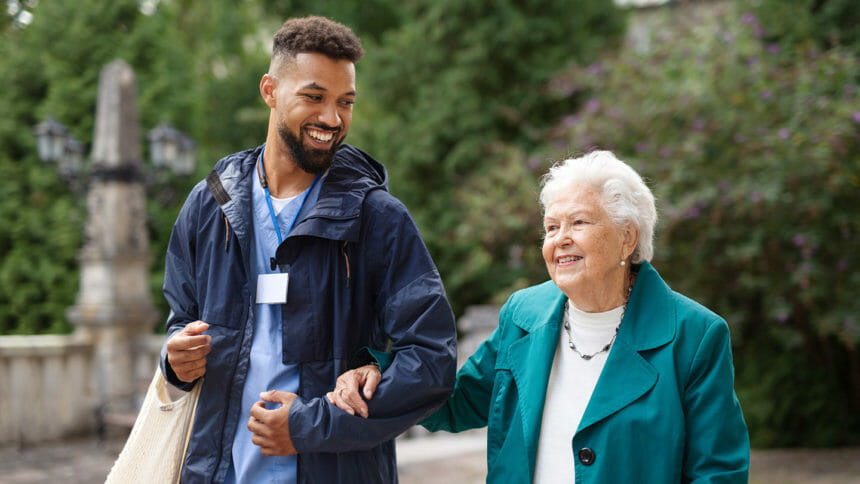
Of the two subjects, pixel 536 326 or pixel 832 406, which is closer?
pixel 536 326

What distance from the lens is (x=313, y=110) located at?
2.11 m

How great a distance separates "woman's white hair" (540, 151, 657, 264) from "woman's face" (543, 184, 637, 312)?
0.06ft

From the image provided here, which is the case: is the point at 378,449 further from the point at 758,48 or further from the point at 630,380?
the point at 758,48

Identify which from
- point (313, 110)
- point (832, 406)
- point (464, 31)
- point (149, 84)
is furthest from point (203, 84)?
point (313, 110)

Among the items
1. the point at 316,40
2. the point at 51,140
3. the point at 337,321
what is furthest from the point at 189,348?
the point at 51,140

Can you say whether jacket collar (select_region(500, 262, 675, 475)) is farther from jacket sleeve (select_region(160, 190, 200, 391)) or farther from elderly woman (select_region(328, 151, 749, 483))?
jacket sleeve (select_region(160, 190, 200, 391))

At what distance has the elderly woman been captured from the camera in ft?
6.73

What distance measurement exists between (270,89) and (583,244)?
0.92m

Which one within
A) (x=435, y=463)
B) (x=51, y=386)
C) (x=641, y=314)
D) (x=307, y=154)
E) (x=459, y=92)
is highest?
(x=459, y=92)

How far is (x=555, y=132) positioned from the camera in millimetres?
9125

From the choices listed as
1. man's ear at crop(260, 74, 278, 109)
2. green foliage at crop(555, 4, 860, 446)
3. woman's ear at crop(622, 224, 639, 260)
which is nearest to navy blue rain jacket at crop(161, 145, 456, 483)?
man's ear at crop(260, 74, 278, 109)

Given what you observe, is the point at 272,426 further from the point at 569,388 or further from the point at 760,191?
the point at 760,191

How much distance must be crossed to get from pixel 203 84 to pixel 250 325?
1769 centimetres

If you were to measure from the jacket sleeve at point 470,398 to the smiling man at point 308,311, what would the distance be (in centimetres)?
30
